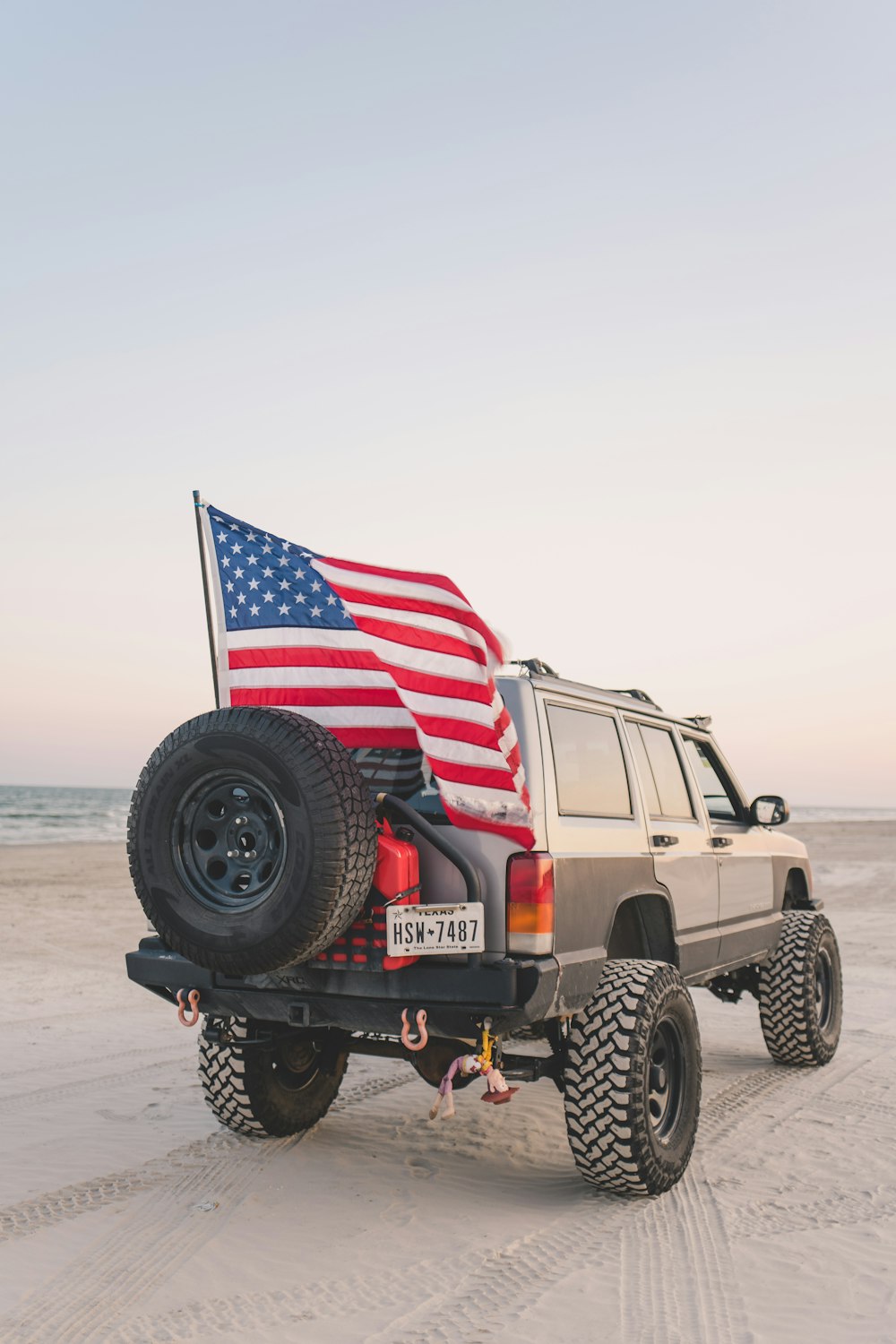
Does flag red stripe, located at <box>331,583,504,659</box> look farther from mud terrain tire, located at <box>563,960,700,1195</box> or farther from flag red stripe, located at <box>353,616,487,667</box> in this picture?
mud terrain tire, located at <box>563,960,700,1195</box>

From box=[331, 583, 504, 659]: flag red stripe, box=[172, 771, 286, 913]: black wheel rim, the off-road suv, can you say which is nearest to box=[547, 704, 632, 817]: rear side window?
the off-road suv

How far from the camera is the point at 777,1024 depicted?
6750 mm

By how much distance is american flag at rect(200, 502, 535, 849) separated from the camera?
13.3 ft

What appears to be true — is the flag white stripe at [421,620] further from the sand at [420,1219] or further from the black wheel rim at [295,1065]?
the sand at [420,1219]

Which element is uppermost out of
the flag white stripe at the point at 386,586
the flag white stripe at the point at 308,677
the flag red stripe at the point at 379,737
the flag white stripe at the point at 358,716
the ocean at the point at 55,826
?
the flag white stripe at the point at 386,586

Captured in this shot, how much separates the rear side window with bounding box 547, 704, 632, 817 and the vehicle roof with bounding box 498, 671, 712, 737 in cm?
7

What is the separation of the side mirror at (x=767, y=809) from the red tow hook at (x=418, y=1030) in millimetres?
3193

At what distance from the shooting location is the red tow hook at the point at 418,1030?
3932 mm

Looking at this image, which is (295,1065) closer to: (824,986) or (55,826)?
(824,986)

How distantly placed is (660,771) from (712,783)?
94cm

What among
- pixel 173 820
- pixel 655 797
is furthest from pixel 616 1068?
pixel 173 820

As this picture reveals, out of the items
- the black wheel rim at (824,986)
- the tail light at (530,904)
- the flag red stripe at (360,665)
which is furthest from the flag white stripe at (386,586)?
the black wheel rim at (824,986)

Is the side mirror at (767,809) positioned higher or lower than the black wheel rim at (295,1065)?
higher

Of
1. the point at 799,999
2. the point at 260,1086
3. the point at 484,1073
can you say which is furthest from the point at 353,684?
the point at 799,999
